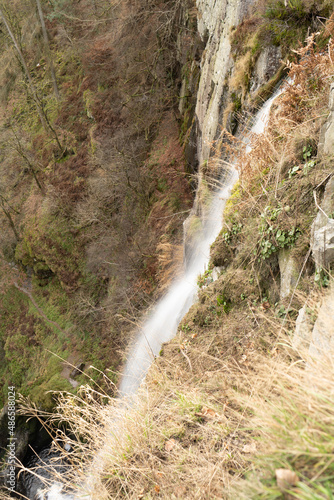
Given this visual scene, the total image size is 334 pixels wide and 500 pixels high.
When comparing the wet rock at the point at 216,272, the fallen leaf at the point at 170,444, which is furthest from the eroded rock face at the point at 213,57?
the fallen leaf at the point at 170,444

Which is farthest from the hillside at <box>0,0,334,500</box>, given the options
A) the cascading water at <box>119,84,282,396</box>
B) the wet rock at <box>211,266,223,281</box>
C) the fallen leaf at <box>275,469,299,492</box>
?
the cascading water at <box>119,84,282,396</box>

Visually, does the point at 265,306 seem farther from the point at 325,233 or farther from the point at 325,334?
the point at 325,334

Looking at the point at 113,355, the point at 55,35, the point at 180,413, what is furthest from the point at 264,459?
the point at 55,35

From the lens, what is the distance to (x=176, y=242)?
11.4 meters

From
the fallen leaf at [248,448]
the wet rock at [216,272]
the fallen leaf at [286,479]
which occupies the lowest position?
the wet rock at [216,272]

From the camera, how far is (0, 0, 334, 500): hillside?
6.87 feet

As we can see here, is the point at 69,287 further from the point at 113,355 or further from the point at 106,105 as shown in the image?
the point at 106,105

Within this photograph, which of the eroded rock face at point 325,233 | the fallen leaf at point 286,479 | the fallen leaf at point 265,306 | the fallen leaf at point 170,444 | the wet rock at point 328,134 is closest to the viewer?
the fallen leaf at point 286,479

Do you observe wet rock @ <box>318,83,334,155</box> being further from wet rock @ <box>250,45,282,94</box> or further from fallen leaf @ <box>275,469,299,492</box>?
wet rock @ <box>250,45,282,94</box>

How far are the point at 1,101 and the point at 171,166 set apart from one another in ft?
55.0

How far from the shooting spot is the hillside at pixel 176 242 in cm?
209

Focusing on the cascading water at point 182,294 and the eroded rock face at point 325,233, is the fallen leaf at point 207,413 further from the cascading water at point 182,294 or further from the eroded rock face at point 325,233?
the cascading water at point 182,294

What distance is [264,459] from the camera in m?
1.44

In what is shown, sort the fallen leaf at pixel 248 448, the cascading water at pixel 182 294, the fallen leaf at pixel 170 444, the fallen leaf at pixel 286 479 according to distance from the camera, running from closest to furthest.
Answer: the fallen leaf at pixel 286 479, the fallen leaf at pixel 248 448, the fallen leaf at pixel 170 444, the cascading water at pixel 182 294
